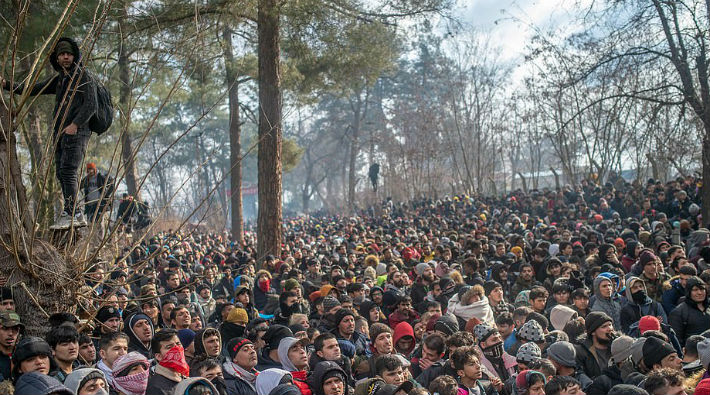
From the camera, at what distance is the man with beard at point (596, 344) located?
6039 mm

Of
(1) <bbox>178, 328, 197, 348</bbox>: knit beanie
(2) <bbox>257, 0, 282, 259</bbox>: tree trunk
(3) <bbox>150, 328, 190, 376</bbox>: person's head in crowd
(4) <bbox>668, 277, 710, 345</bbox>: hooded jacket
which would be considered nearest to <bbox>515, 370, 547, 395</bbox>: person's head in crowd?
(3) <bbox>150, 328, 190, 376</bbox>: person's head in crowd

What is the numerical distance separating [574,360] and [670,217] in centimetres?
1130

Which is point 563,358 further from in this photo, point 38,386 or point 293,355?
point 38,386

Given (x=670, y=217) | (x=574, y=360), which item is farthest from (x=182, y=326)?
(x=670, y=217)

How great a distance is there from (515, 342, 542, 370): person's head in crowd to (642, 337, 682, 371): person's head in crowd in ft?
2.86

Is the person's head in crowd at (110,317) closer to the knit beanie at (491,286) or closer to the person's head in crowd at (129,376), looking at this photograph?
the person's head in crowd at (129,376)

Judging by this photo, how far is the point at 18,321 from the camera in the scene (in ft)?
14.3

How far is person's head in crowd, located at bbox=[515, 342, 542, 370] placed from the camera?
5.75m

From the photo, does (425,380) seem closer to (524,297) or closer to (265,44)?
(524,297)

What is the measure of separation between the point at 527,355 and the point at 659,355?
1059mm

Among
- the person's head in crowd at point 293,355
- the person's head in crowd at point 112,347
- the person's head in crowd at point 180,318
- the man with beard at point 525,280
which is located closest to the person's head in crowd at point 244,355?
the person's head in crowd at point 293,355

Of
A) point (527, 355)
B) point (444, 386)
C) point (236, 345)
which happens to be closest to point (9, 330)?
point (236, 345)

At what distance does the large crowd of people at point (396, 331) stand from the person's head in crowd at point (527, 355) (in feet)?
0.04

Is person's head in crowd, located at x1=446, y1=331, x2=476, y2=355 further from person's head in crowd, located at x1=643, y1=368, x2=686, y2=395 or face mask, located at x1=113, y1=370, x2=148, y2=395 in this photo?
face mask, located at x1=113, y1=370, x2=148, y2=395
